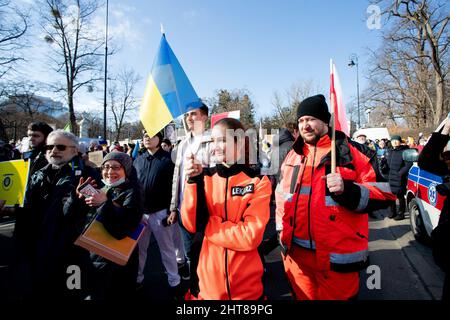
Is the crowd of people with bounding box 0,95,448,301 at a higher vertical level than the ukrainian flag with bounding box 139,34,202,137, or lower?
lower

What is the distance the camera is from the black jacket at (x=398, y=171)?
6.48m

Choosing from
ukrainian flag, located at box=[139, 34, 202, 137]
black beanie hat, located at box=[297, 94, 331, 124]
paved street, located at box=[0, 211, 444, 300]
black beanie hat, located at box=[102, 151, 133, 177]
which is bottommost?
paved street, located at box=[0, 211, 444, 300]

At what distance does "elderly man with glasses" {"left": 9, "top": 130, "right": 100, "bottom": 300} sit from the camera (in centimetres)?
239

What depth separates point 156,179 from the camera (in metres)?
3.64

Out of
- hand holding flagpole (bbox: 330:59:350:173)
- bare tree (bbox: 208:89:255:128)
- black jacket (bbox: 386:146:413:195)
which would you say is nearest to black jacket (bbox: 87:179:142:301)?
hand holding flagpole (bbox: 330:59:350:173)

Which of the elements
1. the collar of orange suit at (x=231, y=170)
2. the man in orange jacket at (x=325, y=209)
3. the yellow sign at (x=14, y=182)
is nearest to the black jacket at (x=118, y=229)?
the yellow sign at (x=14, y=182)

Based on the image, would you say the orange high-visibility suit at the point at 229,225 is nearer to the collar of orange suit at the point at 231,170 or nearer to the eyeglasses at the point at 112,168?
the collar of orange suit at the point at 231,170

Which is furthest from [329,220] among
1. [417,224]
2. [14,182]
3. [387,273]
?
[417,224]

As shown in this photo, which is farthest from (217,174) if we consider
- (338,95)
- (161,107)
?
(161,107)

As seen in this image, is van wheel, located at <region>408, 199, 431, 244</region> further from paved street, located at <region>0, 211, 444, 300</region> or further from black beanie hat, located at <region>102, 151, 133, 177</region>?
black beanie hat, located at <region>102, 151, 133, 177</region>

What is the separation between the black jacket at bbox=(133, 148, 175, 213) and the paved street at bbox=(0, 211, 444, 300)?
1.03 metres

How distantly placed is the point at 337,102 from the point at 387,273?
2.92 m

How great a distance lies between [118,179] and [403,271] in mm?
3957

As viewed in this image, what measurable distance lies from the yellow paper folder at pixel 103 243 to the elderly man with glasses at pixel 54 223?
25 centimetres
